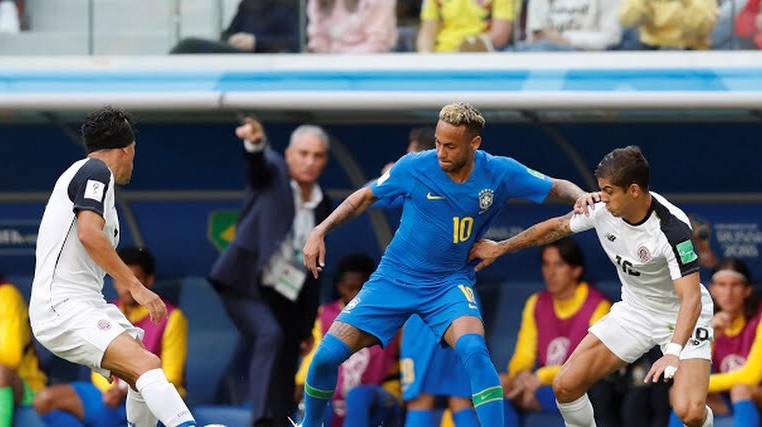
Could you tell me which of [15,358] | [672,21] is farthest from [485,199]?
[15,358]

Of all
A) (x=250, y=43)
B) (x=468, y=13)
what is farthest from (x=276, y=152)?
(x=468, y=13)

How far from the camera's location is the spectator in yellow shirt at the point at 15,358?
11.8 m

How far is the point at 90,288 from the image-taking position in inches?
344

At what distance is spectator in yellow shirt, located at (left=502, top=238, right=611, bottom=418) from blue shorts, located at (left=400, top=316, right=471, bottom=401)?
445 mm

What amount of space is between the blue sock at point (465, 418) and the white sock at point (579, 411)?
1458 millimetres

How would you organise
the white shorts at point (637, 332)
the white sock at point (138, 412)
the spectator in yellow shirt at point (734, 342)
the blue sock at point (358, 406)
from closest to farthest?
the white sock at point (138, 412) → the white shorts at point (637, 332) → the spectator in yellow shirt at point (734, 342) → the blue sock at point (358, 406)

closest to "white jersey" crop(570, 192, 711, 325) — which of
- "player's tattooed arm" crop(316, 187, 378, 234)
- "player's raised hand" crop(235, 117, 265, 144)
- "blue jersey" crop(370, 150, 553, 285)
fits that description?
"blue jersey" crop(370, 150, 553, 285)

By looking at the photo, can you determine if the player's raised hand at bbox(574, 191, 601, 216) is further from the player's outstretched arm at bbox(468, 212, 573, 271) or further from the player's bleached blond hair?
the player's bleached blond hair

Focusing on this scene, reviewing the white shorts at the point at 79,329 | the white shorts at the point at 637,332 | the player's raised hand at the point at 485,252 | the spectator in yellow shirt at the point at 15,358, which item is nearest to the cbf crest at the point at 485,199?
the player's raised hand at the point at 485,252

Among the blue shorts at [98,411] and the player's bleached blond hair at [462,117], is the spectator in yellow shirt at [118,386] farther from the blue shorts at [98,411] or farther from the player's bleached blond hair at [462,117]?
the player's bleached blond hair at [462,117]

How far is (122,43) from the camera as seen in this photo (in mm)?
11797

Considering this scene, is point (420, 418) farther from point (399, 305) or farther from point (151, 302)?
point (151, 302)

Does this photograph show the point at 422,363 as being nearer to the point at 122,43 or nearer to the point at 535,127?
the point at 535,127

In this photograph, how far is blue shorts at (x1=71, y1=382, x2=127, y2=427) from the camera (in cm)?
1158
